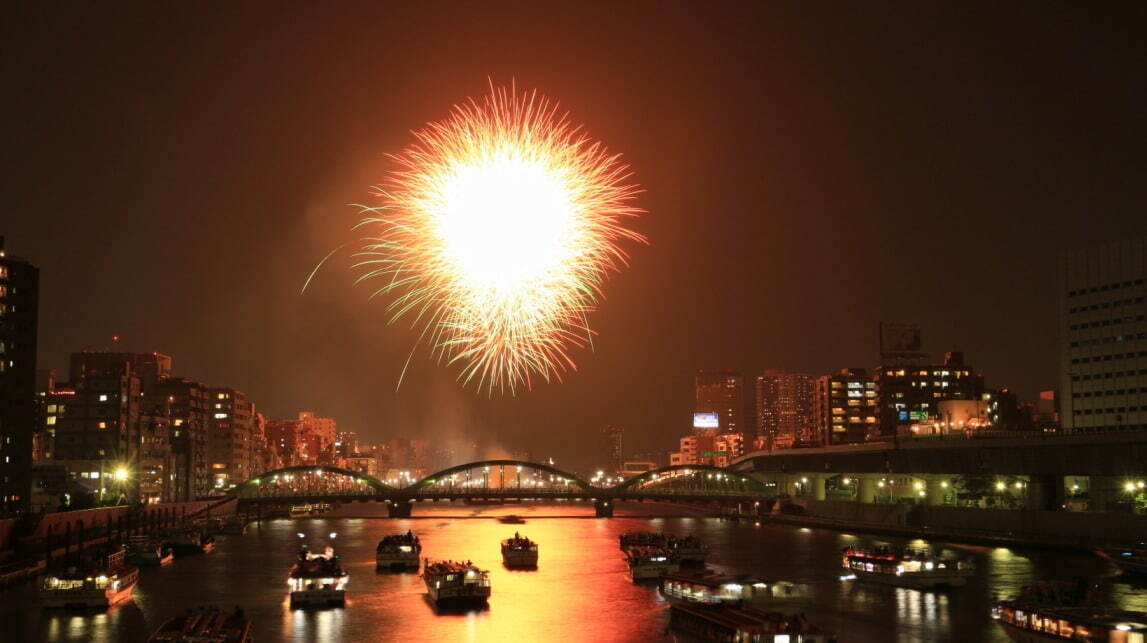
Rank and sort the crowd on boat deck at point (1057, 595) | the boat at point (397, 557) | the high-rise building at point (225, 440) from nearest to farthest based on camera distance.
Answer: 1. the crowd on boat deck at point (1057, 595)
2. the boat at point (397, 557)
3. the high-rise building at point (225, 440)

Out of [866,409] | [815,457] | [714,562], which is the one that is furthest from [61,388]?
[866,409]

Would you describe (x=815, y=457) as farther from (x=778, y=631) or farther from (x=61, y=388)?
(x=778, y=631)

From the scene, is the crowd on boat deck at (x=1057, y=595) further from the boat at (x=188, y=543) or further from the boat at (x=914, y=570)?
the boat at (x=188, y=543)

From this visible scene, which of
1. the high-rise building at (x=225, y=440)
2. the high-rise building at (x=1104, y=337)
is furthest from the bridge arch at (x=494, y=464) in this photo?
the high-rise building at (x=1104, y=337)

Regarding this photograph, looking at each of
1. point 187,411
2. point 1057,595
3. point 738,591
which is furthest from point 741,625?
point 187,411

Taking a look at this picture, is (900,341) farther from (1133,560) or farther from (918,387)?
(1133,560)

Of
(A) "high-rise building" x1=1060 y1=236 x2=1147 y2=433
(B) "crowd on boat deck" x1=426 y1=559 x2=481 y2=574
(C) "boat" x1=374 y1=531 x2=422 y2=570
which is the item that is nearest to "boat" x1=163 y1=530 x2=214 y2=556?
(C) "boat" x1=374 y1=531 x2=422 y2=570
